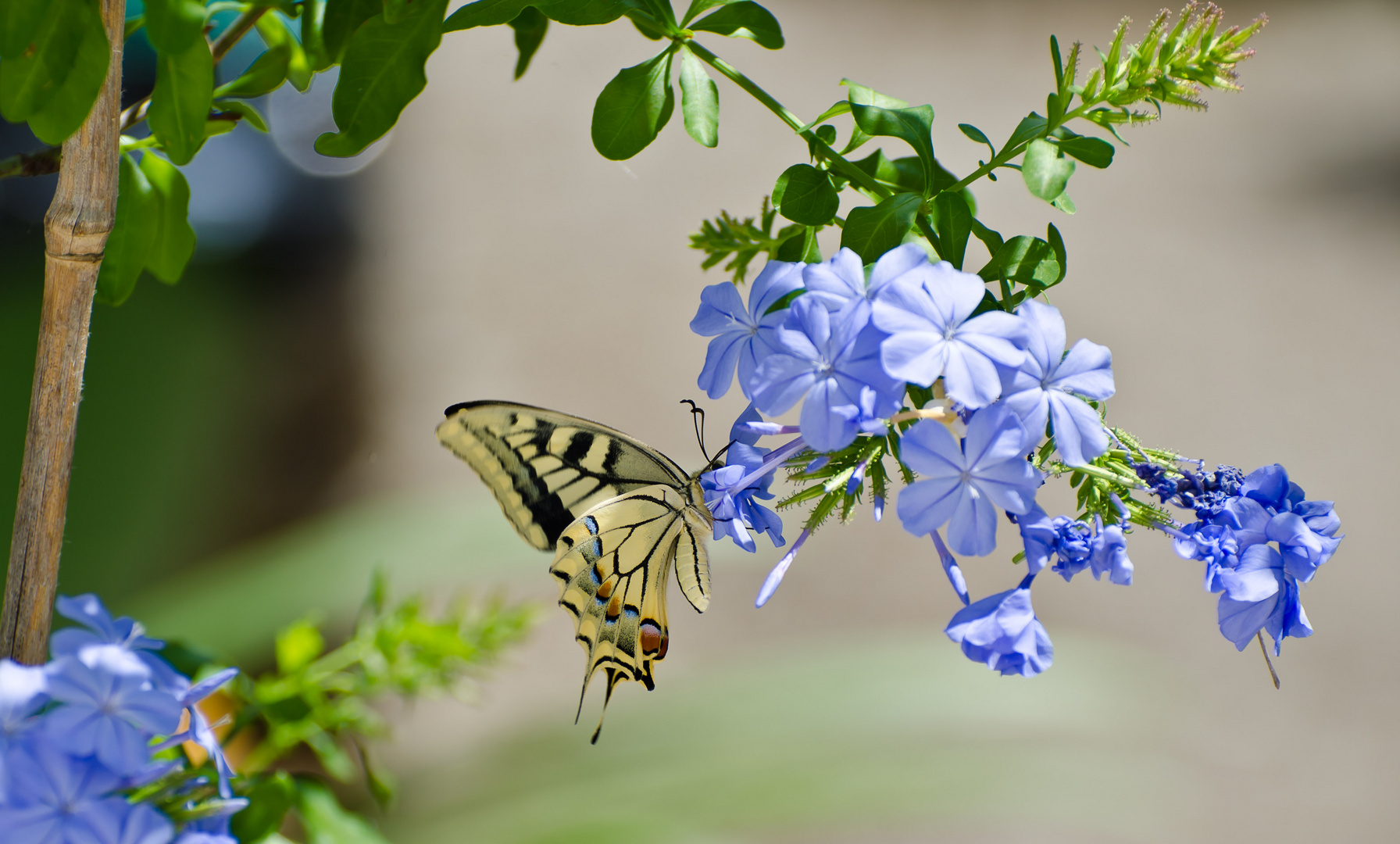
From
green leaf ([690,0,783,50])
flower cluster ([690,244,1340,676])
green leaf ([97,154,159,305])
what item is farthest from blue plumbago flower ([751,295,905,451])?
green leaf ([97,154,159,305])

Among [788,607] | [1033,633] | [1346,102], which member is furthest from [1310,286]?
[1033,633]

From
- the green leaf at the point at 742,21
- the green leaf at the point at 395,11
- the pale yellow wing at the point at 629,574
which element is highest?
the green leaf at the point at 742,21

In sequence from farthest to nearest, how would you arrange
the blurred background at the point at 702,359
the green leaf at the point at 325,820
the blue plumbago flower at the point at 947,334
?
the blurred background at the point at 702,359 → the green leaf at the point at 325,820 → the blue plumbago flower at the point at 947,334

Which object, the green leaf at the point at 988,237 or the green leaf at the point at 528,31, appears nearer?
the green leaf at the point at 988,237

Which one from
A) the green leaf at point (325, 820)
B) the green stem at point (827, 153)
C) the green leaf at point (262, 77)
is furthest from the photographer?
the green leaf at point (325, 820)

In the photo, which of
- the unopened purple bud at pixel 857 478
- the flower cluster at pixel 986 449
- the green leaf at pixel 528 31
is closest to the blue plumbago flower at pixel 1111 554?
the flower cluster at pixel 986 449

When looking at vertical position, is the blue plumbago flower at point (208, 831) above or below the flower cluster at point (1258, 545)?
below

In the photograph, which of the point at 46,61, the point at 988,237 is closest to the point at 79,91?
the point at 46,61

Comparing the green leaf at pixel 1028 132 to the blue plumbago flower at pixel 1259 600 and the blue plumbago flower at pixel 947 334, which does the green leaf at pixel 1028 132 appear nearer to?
the blue plumbago flower at pixel 947 334
